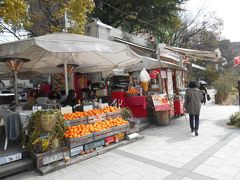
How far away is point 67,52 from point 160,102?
4997 millimetres

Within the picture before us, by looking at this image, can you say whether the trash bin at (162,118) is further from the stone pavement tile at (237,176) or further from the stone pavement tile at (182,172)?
the stone pavement tile at (237,176)

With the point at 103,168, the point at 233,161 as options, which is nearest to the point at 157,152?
the point at 103,168

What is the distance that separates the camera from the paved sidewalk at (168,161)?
438cm

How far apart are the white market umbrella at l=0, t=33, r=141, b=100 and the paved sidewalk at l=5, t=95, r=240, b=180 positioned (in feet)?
8.47

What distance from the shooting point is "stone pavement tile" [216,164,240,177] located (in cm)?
426

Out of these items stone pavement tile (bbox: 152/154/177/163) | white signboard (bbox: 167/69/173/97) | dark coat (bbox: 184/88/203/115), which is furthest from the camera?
white signboard (bbox: 167/69/173/97)

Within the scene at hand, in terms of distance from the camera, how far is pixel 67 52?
496cm

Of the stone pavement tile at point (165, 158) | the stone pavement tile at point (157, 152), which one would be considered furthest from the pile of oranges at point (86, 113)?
the stone pavement tile at point (165, 158)

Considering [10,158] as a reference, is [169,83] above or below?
above

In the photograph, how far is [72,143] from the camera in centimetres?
525

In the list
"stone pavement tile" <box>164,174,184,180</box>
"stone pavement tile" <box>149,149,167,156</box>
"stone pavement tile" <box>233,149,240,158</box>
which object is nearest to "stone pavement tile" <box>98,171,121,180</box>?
"stone pavement tile" <box>164,174,184,180</box>

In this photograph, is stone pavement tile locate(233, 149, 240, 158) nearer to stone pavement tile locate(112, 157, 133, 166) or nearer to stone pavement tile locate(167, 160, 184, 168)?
stone pavement tile locate(167, 160, 184, 168)

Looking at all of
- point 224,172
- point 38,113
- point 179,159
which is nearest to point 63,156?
point 38,113

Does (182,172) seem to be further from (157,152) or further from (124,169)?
(157,152)
